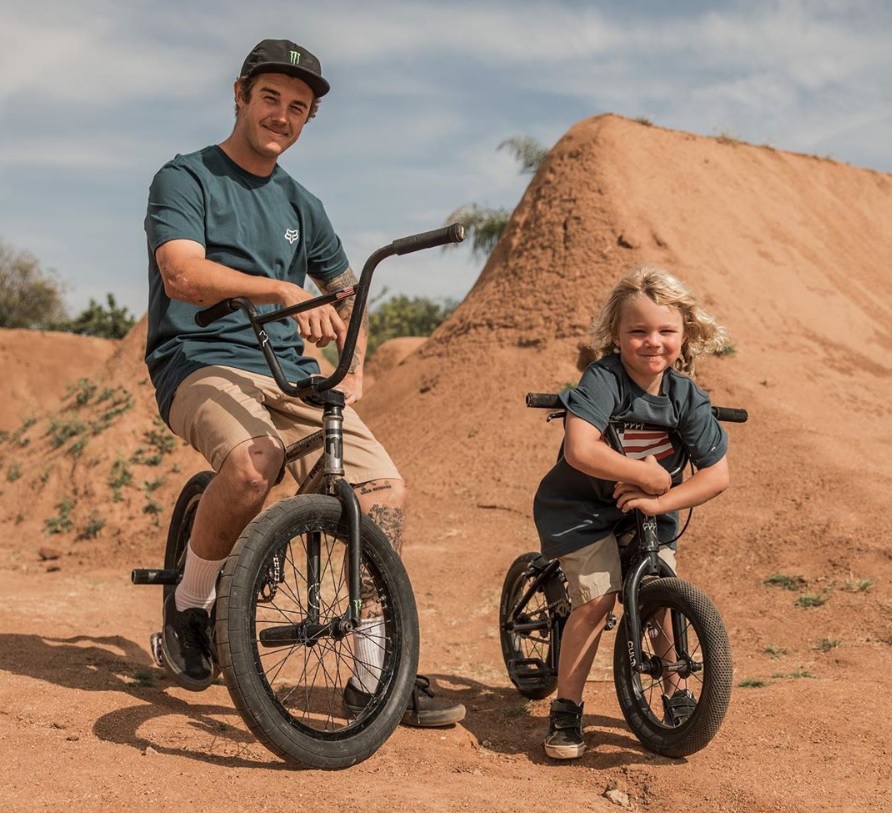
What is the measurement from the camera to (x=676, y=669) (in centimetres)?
321

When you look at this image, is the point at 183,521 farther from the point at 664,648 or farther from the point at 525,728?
the point at 664,648

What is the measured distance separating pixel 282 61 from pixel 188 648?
81.7 inches

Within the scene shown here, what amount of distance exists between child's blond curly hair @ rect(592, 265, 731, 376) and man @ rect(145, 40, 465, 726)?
2.86 feet

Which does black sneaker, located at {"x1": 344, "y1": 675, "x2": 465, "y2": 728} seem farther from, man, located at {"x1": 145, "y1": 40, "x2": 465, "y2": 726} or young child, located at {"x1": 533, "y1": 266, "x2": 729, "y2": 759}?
young child, located at {"x1": 533, "y1": 266, "x2": 729, "y2": 759}

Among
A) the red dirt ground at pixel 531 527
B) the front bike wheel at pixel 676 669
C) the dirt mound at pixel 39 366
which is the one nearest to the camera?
the red dirt ground at pixel 531 527

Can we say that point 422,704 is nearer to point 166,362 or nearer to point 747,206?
point 166,362

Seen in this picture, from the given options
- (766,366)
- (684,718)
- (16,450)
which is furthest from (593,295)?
Result: (684,718)

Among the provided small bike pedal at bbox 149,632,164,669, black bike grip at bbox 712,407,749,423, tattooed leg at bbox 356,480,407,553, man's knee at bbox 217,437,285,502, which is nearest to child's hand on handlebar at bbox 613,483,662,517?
black bike grip at bbox 712,407,749,423

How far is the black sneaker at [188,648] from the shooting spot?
143 inches

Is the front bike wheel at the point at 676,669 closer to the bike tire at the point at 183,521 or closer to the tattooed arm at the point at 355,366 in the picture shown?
the tattooed arm at the point at 355,366

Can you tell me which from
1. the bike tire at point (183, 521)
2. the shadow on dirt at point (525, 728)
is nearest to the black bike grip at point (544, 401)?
the shadow on dirt at point (525, 728)

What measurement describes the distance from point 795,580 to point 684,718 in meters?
3.37

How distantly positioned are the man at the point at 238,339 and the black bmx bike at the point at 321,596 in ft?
0.46

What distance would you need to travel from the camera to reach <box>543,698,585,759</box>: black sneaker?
3.21m
